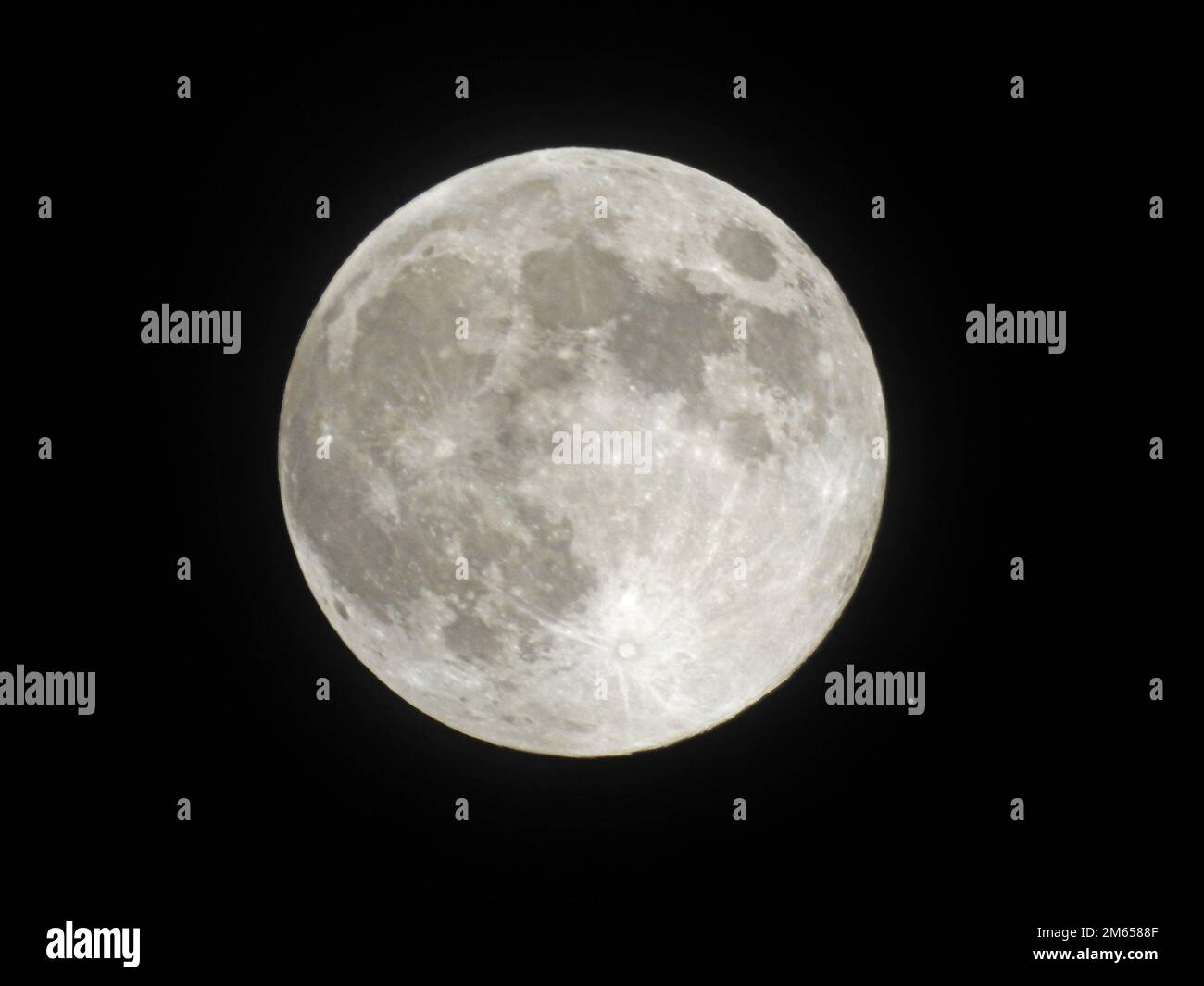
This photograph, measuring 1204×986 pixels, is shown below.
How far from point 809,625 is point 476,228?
86.6 inches

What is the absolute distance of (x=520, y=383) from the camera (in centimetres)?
447

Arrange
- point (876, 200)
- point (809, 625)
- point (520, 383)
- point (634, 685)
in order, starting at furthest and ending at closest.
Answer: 1. point (876, 200)
2. point (809, 625)
3. point (634, 685)
4. point (520, 383)

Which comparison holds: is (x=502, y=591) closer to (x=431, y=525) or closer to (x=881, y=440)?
(x=431, y=525)

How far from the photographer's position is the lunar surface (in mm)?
4473

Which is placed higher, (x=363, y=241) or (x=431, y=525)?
(x=363, y=241)

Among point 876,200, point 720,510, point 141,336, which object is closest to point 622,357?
point 720,510

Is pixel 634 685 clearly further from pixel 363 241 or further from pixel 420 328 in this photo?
pixel 363 241

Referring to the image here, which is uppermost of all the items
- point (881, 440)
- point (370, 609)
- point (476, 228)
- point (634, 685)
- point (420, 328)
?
point (476, 228)

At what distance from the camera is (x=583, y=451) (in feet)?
→ 14.5

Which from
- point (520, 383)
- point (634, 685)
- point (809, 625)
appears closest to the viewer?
point (520, 383)

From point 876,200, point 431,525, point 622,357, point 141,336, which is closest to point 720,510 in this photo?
point 622,357

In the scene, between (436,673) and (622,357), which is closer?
(622,357)

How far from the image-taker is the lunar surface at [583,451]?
447 centimetres

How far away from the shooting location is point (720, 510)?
179 inches
